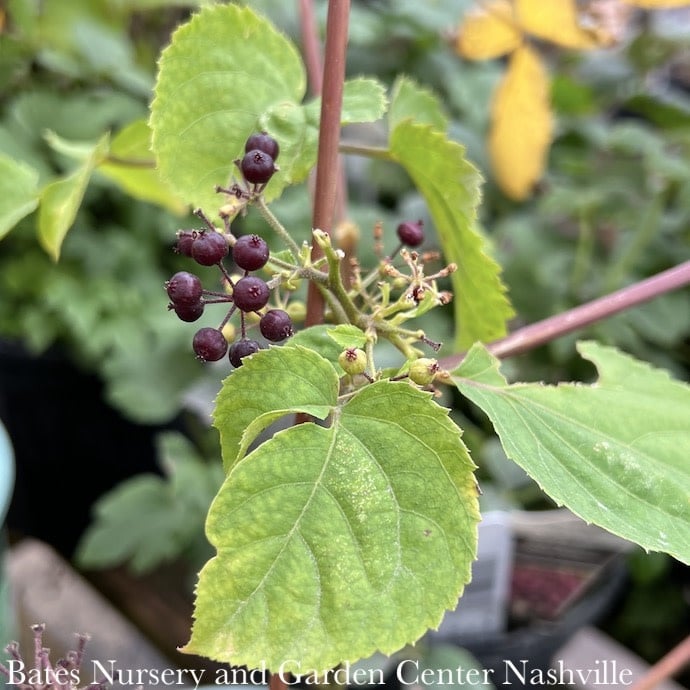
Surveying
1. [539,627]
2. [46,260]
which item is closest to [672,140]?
[539,627]

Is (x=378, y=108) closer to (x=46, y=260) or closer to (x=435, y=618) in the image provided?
(x=435, y=618)

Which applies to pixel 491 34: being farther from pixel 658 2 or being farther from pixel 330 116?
pixel 330 116

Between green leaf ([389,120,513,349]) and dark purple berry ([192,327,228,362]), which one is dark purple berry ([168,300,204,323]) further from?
green leaf ([389,120,513,349])

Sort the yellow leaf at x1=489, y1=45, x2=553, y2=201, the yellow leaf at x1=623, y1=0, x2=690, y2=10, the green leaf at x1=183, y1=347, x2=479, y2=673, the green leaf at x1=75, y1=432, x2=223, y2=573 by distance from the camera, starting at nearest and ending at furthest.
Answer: the green leaf at x1=183, y1=347, x2=479, y2=673 < the yellow leaf at x1=623, y1=0, x2=690, y2=10 < the green leaf at x1=75, y1=432, x2=223, y2=573 < the yellow leaf at x1=489, y1=45, x2=553, y2=201

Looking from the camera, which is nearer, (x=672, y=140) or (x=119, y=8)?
(x=672, y=140)

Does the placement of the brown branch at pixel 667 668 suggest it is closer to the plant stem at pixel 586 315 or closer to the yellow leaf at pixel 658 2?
the plant stem at pixel 586 315

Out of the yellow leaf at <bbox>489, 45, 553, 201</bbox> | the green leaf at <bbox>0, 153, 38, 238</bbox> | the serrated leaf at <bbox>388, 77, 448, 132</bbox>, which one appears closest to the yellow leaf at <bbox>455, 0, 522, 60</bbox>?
the yellow leaf at <bbox>489, 45, 553, 201</bbox>
